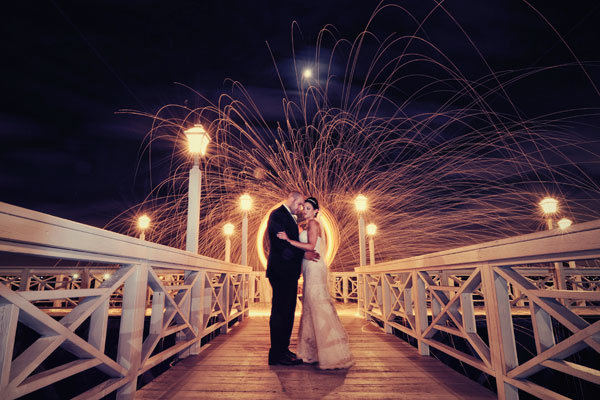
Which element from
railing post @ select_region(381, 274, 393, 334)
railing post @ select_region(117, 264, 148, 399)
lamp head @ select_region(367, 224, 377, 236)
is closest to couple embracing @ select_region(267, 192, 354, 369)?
railing post @ select_region(117, 264, 148, 399)

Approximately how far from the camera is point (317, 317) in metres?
3.38

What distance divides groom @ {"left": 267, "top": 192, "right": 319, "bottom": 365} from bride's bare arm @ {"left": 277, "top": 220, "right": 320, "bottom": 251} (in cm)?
7

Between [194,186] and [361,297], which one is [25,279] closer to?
[194,186]

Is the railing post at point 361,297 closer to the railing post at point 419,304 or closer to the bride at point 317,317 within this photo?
the railing post at point 419,304

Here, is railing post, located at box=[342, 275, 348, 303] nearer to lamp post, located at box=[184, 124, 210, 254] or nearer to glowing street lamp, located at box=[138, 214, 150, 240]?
glowing street lamp, located at box=[138, 214, 150, 240]

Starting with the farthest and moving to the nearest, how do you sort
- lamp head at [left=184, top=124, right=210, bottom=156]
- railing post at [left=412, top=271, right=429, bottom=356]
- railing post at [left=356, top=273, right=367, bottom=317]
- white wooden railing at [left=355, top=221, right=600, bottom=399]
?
railing post at [left=356, top=273, right=367, bottom=317]
lamp head at [left=184, top=124, right=210, bottom=156]
railing post at [left=412, top=271, right=429, bottom=356]
white wooden railing at [left=355, top=221, right=600, bottom=399]

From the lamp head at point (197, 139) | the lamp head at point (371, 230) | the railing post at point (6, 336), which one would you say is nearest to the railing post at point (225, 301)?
the lamp head at point (197, 139)

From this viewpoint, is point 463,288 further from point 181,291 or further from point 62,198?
point 62,198

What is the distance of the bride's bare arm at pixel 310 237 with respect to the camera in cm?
340

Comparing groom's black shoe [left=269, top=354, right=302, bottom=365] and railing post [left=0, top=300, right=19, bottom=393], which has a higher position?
railing post [left=0, top=300, right=19, bottom=393]

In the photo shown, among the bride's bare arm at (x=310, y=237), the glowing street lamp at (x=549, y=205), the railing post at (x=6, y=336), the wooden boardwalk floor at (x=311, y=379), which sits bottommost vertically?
the wooden boardwalk floor at (x=311, y=379)

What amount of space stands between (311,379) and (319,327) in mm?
564

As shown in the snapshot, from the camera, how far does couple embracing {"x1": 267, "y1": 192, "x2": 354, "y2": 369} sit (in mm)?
3377

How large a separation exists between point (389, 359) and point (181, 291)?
268 centimetres
